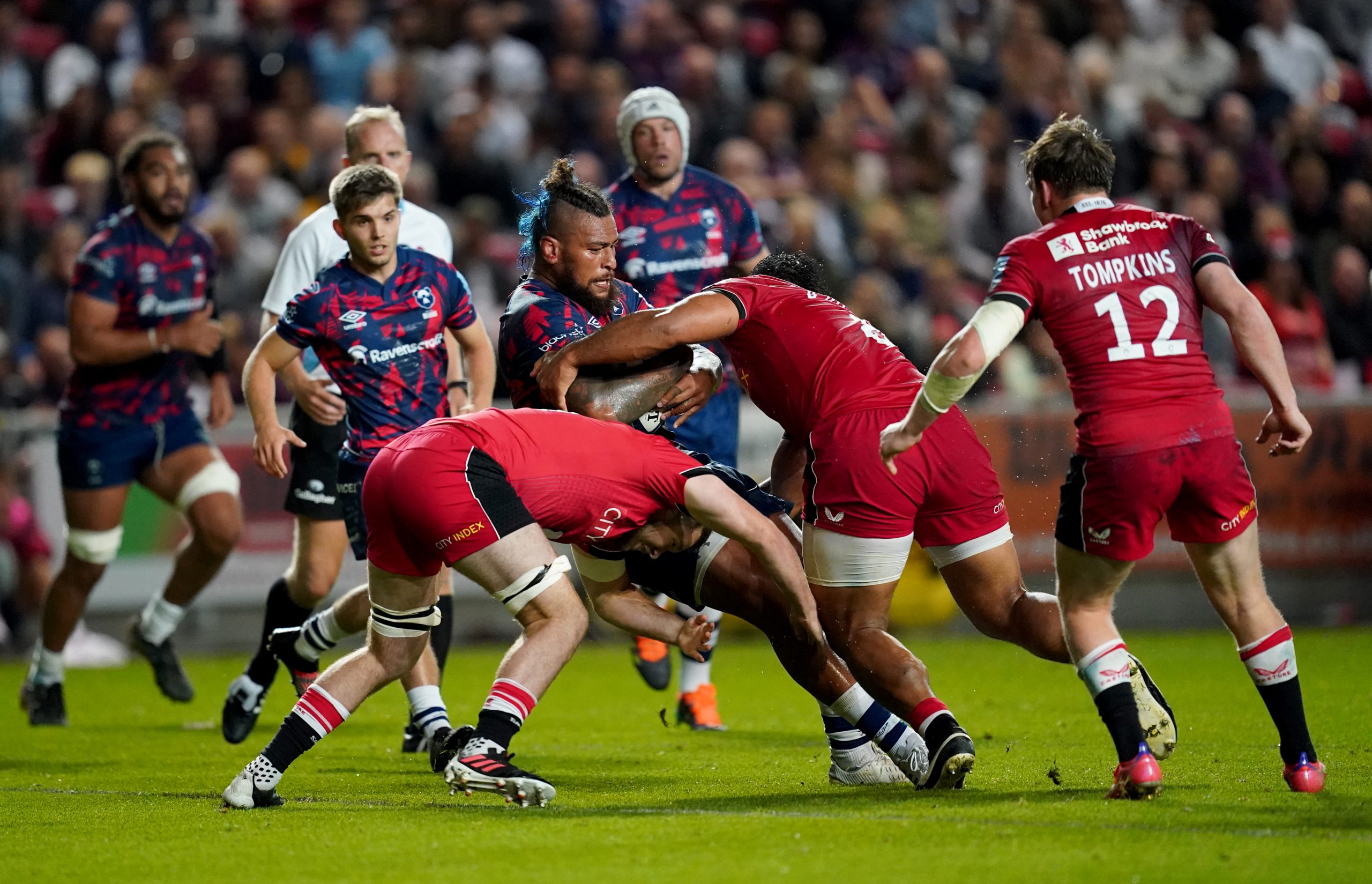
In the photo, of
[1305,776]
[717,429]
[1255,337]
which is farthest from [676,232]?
[1305,776]

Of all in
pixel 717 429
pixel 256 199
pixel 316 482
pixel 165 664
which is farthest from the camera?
pixel 256 199

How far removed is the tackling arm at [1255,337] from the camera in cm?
557

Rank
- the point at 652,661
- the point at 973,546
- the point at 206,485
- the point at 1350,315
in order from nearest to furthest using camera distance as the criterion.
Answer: the point at 973,546, the point at 652,661, the point at 206,485, the point at 1350,315

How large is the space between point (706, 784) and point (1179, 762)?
70.1 inches

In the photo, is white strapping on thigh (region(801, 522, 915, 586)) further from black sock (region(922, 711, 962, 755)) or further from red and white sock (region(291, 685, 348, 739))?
red and white sock (region(291, 685, 348, 739))

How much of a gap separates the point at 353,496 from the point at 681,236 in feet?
7.91

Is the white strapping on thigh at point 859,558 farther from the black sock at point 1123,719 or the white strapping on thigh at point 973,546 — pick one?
the black sock at point 1123,719

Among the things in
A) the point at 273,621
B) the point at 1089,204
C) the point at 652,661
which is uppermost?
the point at 1089,204

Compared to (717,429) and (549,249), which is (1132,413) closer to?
(549,249)

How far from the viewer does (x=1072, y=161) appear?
226 inches

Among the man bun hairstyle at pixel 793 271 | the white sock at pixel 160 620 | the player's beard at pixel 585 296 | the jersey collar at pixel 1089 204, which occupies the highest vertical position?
the jersey collar at pixel 1089 204

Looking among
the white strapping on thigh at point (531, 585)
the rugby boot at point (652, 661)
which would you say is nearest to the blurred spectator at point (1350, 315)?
the rugby boot at point (652, 661)

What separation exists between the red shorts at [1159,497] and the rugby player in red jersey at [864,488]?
0.54 m

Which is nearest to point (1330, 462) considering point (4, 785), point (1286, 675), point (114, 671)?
point (1286, 675)
